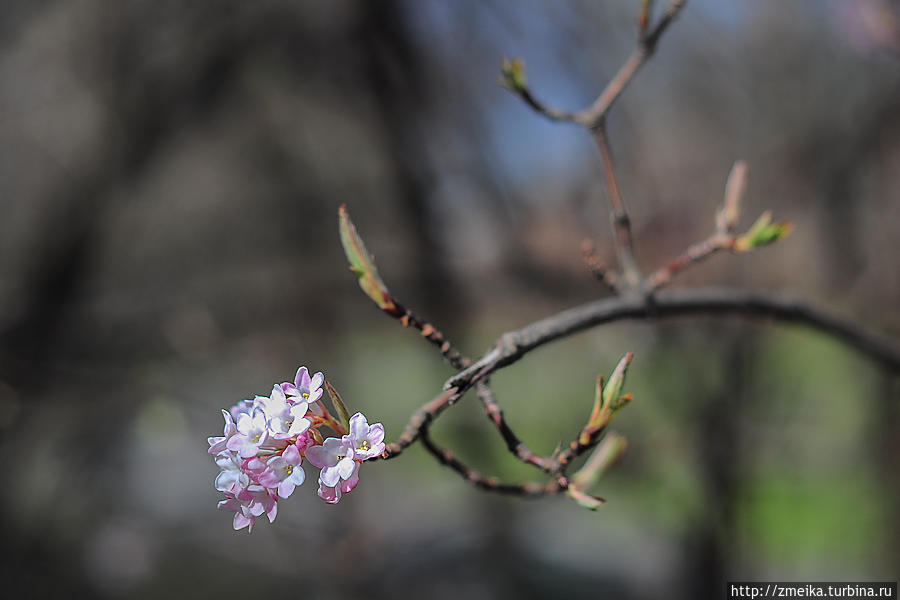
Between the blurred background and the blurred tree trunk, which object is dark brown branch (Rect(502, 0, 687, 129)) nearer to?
the blurred background

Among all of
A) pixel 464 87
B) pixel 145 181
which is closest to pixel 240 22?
pixel 145 181

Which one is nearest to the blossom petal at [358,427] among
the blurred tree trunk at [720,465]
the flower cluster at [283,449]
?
the flower cluster at [283,449]

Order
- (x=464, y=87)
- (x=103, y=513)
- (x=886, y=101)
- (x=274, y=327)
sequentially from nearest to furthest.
→ (x=886, y=101) → (x=464, y=87) → (x=274, y=327) → (x=103, y=513)

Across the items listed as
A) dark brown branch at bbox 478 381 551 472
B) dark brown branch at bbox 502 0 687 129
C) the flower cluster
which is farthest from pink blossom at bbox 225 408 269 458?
dark brown branch at bbox 502 0 687 129

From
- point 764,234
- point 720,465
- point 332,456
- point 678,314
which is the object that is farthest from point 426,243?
point 332,456

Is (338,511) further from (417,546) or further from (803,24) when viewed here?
(803,24)

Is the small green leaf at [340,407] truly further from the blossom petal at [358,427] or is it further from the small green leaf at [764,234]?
the small green leaf at [764,234]
